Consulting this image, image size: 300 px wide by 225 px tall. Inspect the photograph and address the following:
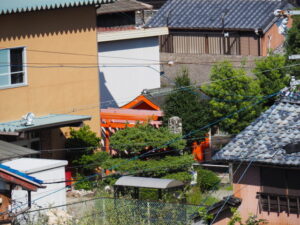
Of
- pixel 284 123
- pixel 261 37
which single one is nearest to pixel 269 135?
pixel 284 123

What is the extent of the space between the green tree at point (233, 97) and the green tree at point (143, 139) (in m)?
3.35

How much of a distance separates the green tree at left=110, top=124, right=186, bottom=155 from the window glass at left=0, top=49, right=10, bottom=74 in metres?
4.46

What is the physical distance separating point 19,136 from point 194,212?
920 centimetres

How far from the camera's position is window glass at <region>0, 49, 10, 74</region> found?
27.2 metres

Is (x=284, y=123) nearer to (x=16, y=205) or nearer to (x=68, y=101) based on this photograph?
(x=16, y=205)

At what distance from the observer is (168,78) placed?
4066cm

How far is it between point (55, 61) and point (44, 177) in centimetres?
627

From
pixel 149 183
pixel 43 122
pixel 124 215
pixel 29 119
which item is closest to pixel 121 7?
pixel 43 122

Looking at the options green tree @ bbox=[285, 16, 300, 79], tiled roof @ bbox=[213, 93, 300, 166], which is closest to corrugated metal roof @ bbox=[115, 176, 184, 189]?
tiled roof @ bbox=[213, 93, 300, 166]

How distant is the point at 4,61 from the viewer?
27234 mm

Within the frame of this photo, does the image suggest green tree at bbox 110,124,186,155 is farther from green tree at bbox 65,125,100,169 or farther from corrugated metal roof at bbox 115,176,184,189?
corrugated metal roof at bbox 115,176,184,189

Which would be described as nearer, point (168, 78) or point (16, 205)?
point (16, 205)

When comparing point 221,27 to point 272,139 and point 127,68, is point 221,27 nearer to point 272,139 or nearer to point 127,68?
point 127,68

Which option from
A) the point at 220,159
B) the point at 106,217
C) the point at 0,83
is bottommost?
the point at 106,217
